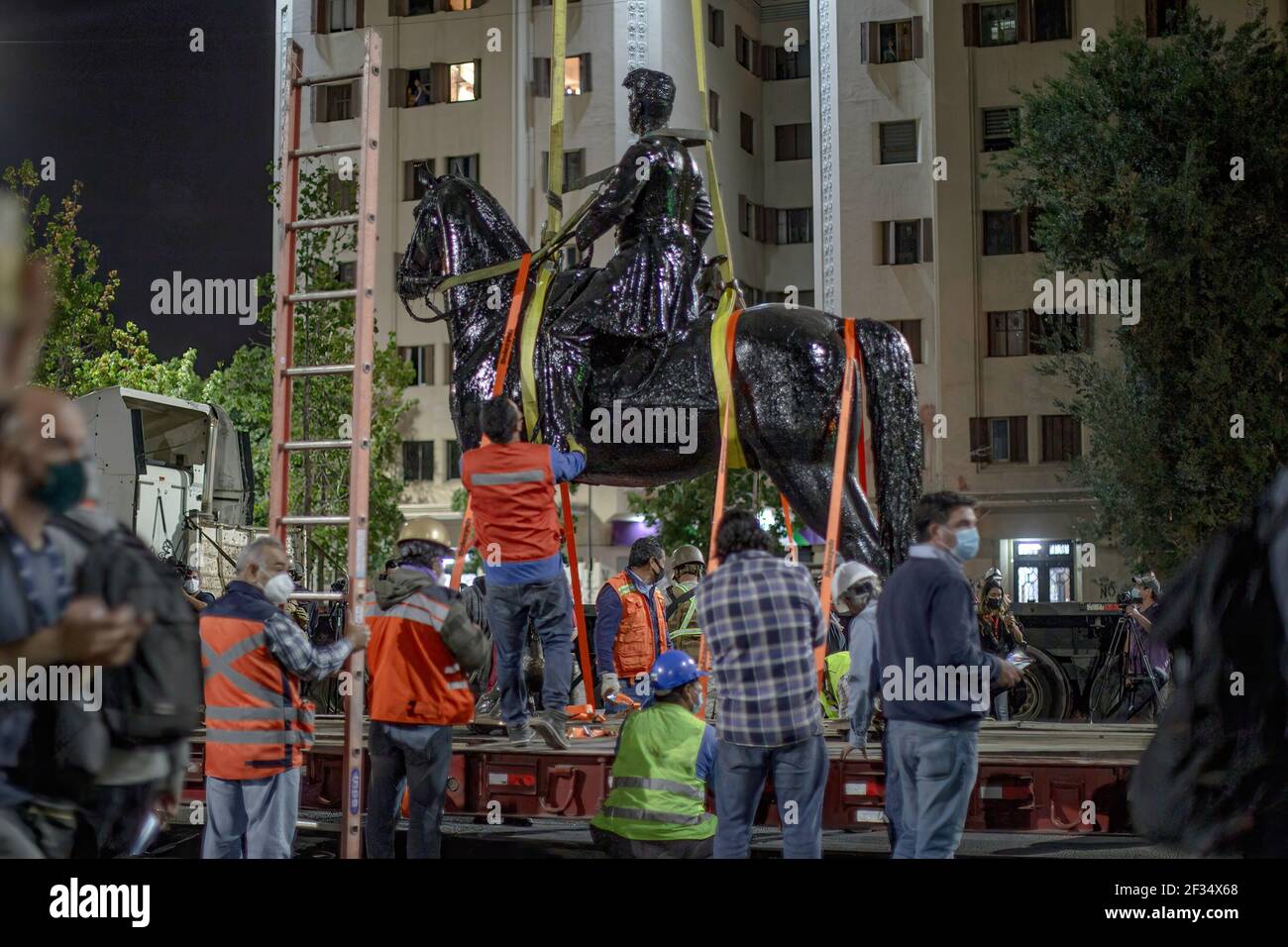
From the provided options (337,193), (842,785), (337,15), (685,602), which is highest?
(337,15)

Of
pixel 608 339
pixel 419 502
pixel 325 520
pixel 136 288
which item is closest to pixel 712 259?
pixel 608 339

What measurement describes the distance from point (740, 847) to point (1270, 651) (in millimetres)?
3120

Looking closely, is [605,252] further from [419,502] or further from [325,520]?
[325,520]

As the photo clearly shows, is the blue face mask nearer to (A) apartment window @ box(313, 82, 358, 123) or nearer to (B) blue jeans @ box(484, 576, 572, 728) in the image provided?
(B) blue jeans @ box(484, 576, 572, 728)

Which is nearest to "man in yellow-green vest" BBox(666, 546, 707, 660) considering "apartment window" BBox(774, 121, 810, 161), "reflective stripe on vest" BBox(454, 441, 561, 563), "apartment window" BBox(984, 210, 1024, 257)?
"reflective stripe on vest" BBox(454, 441, 561, 563)

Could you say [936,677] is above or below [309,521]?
below

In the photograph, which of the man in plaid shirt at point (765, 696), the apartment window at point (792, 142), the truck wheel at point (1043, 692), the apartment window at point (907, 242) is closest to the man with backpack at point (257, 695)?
the man in plaid shirt at point (765, 696)

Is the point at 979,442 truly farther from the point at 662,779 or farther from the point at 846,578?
the point at 662,779

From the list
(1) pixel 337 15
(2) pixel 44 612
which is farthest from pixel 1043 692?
(1) pixel 337 15

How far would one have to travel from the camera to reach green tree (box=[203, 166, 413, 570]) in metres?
22.8

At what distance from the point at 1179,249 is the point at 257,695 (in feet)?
67.5

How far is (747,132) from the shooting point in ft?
130

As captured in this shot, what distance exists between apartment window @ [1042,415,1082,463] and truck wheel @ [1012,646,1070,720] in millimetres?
19482

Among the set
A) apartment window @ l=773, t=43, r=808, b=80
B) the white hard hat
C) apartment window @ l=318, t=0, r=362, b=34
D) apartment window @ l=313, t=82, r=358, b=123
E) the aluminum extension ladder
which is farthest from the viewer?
apartment window @ l=773, t=43, r=808, b=80
